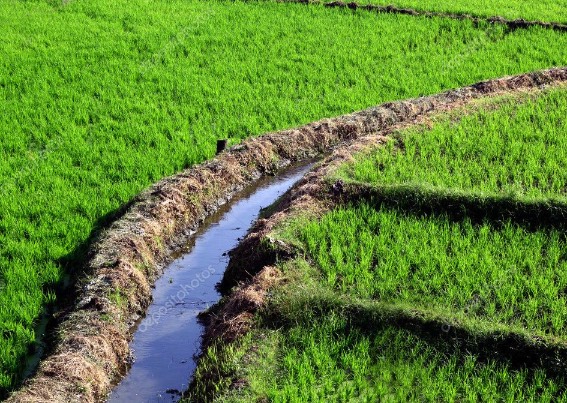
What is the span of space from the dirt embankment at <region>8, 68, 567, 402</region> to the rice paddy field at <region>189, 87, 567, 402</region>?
48 cm

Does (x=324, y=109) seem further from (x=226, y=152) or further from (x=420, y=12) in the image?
(x=420, y=12)

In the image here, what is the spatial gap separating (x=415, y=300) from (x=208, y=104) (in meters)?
5.24

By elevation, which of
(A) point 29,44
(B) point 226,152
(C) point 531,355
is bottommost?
(C) point 531,355

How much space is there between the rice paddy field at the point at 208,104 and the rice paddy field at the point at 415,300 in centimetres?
3

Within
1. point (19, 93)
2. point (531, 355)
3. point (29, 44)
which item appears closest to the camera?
point (531, 355)

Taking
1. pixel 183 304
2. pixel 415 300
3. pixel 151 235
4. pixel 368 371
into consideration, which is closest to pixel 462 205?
pixel 415 300

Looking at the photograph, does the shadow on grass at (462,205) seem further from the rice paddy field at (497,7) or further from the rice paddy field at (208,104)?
the rice paddy field at (497,7)

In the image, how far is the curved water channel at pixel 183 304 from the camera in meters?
5.82

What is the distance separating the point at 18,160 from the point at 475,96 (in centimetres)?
566

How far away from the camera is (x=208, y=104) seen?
10359mm

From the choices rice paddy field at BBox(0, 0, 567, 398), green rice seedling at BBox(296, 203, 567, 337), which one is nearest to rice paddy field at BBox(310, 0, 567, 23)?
rice paddy field at BBox(0, 0, 567, 398)

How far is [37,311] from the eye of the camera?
609 centimetres

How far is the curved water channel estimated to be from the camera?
5.82 meters

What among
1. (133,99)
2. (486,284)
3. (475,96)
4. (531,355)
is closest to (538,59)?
(475,96)
